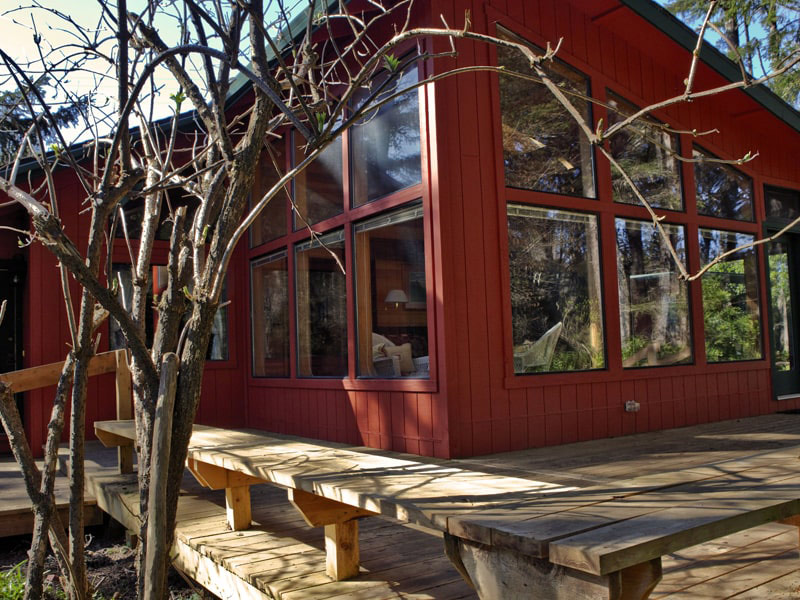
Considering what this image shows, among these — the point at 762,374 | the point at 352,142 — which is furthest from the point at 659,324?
the point at 352,142

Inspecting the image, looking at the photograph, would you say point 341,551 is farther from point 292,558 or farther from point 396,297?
point 396,297

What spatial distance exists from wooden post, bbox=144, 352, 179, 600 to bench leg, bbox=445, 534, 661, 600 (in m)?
0.91

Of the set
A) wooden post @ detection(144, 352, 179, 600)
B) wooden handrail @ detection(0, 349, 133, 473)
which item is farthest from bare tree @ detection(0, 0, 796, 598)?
wooden handrail @ detection(0, 349, 133, 473)

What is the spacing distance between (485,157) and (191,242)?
3.43 metres

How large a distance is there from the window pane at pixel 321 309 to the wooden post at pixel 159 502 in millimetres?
4257

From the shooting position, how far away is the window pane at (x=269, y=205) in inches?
296

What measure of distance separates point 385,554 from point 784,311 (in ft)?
23.0

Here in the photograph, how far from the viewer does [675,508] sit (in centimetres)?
184

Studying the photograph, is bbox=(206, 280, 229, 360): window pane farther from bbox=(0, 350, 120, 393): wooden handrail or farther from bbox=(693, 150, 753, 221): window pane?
bbox=(693, 150, 753, 221): window pane

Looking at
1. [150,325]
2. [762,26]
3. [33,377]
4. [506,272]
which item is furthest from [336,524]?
[762,26]

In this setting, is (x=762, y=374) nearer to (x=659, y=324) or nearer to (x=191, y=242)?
(x=659, y=324)

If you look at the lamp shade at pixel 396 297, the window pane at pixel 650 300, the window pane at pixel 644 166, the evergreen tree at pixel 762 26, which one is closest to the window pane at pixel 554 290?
the window pane at pixel 650 300

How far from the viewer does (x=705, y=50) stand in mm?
6734

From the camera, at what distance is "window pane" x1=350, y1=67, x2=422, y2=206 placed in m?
5.63
